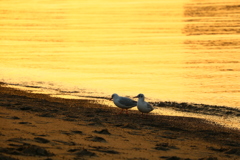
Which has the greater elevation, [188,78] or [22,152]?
[188,78]

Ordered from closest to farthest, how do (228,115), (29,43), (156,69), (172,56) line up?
(228,115), (156,69), (172,56), (29,43)

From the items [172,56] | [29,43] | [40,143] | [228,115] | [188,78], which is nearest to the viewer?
[40,143]

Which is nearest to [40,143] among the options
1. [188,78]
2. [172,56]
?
[188,78]

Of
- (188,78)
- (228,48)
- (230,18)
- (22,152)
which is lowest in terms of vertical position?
(22,152)

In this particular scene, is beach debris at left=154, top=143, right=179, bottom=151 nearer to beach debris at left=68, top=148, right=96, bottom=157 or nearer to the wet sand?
the wet sand

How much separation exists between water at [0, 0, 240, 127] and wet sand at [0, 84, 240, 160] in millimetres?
4697

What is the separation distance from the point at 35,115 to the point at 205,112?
20.1 ft

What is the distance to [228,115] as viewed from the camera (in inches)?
614

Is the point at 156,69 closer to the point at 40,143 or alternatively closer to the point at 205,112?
the point at 205,112

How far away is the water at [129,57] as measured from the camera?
66.0ft

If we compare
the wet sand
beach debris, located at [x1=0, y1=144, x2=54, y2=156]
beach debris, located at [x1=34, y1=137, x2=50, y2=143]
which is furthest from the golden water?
beach debris, located at [x1=0, y1=144, x2=54, y2=156]

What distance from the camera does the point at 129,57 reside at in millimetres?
28859

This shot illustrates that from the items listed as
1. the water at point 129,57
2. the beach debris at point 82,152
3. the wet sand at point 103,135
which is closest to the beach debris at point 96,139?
the wet sand at point 103,135

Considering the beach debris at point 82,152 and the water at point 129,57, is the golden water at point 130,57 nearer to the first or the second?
the water at point 129,57
